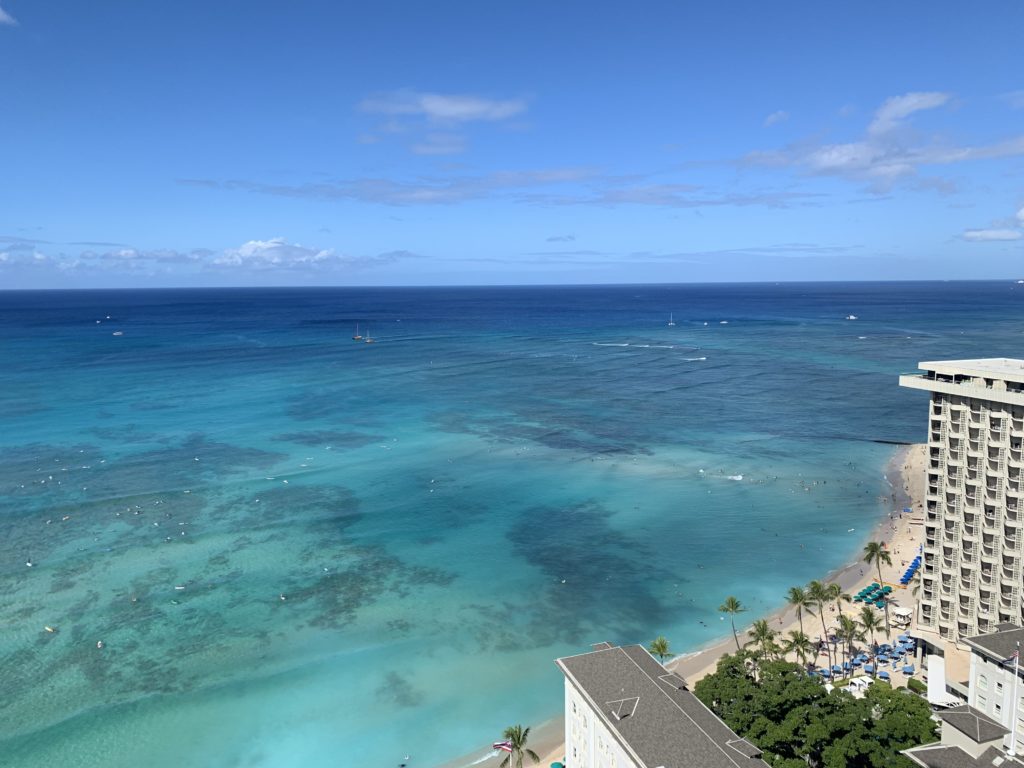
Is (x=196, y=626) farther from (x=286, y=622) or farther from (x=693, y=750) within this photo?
(x=693, y=750)

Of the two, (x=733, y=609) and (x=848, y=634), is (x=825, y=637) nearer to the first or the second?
(x=848, y=634)

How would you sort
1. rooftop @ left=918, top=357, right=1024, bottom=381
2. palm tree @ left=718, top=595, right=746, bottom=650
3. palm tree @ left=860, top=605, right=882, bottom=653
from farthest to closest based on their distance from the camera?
1. palm tree @ left=718, top=595, right=746, bottom=650
2. palm tree @ left=860, top=605, right=882, bottom=653
3. rooftop @ left=918, top=357, right=1024, bottom=381

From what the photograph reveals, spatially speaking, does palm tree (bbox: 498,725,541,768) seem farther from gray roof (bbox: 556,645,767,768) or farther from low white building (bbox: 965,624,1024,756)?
low white building (bbox: 965,624,1024,756)

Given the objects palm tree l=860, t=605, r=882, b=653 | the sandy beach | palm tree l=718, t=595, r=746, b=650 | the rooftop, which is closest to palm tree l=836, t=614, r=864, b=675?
palm tree l=860, t=605, r=882, b=653

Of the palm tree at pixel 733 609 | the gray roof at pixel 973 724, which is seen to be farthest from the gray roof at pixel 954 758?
the palm tree at pixel 733 609

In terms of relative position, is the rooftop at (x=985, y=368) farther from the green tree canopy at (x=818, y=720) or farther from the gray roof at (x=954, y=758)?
the gray roof at (x=954, y=758)

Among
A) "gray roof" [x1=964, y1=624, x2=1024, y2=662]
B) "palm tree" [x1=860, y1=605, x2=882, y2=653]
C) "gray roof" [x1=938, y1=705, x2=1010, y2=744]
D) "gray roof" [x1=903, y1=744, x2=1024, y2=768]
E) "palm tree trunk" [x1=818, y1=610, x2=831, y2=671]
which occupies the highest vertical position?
"gray roof" [x1=964, y1=624, x2=1024, y2=662]

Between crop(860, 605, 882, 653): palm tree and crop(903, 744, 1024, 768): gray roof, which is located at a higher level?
crop(903, 744, 1024, 768): gray roof
